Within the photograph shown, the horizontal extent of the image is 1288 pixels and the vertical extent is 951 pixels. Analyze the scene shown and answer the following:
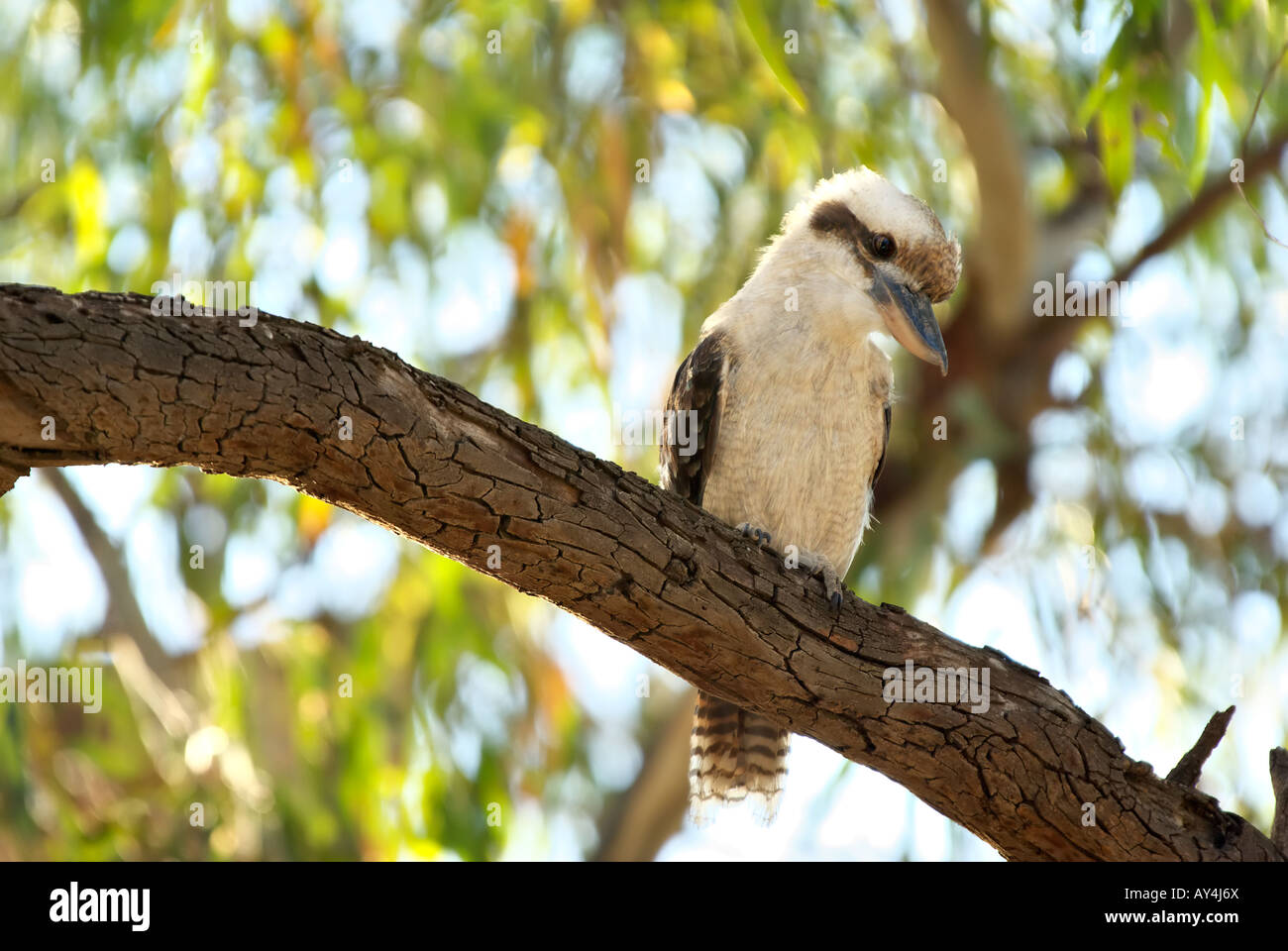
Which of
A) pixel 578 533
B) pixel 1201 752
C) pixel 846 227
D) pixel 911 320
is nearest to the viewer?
pixel 578 533

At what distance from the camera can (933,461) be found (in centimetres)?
465

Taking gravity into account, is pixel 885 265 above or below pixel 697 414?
above

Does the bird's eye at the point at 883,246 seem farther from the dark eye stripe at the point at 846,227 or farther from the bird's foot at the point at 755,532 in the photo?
the bird's foot at the point at 755,532

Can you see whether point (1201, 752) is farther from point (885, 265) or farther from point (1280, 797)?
point (885, 265)

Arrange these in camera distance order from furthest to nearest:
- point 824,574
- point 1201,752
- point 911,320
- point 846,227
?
point 846,227 < point 911,320 < point 824,574 < point 1201,752

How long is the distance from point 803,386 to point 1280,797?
1.11 meters

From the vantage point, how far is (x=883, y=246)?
2586mm

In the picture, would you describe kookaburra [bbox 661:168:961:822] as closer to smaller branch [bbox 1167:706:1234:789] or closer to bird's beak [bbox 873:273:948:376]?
bird's beak [bbox 873:273:948:376]

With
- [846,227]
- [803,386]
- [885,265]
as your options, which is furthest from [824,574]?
[846,227]

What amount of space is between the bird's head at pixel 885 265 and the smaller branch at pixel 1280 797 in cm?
88

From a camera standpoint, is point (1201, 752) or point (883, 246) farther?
point (883, 246)

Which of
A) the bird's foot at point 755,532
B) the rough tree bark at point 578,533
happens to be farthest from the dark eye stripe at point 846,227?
the rough tree bark at point 578,533

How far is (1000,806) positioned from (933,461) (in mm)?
2715

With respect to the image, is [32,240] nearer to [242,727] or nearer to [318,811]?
[242,727]
